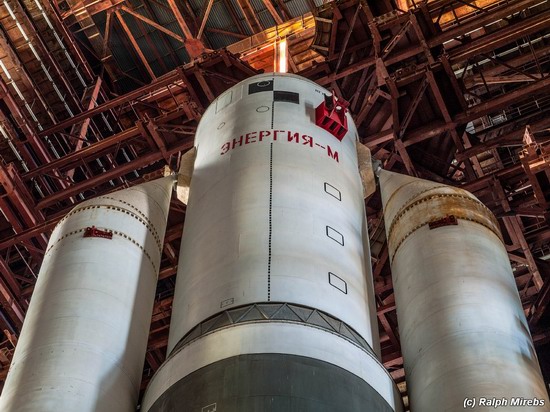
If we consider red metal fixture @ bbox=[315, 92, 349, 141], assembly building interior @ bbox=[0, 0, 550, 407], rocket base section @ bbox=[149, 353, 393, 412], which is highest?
assembly building interior @ bbox=[0, 0, 550, 407]

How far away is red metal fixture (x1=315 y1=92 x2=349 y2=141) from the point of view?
51.6 feet

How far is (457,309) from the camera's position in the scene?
12203 mm

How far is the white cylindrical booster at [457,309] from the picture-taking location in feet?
36.3

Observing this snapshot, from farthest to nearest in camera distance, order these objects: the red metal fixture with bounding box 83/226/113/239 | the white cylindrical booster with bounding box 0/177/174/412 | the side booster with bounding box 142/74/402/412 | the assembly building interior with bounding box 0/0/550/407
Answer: the assembly building interior with bounding box 0/0/550/407 < the red metal fixture with bounding box 83/226/113/239 < the white cylindrical booster with bounding box 0/177/174/412 < the side booster with bounding box 142/74/402/412

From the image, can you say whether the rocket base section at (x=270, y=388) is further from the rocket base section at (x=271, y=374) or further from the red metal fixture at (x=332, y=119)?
the red metal fixture at (x=332, y=119)

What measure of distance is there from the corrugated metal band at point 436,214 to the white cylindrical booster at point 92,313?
4343 millimetres

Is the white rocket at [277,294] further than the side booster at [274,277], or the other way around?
the white rocket at [277,294]

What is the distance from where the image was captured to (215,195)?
1419 centimetres

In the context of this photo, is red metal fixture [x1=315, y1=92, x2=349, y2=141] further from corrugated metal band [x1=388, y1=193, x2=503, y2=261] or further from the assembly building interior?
the assembly building interior

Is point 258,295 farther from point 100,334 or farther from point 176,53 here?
point 176,53

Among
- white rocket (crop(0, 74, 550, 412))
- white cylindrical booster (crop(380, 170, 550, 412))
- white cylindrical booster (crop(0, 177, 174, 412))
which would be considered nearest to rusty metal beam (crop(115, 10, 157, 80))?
white rocket (crop(0, 74, 550, 412))

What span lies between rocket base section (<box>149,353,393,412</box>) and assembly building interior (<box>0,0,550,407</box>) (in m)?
7.80

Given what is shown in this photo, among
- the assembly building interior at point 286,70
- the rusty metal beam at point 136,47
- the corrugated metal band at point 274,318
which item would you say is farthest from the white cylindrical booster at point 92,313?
the rusty metal beam at point 136,47

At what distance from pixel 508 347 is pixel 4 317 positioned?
59.8ft
